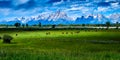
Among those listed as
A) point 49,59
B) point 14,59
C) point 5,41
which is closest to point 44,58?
point 49,59

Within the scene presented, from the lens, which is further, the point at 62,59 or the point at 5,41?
the point at 5,41

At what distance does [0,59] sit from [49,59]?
3280mm

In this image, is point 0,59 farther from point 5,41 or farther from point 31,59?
point 5,41

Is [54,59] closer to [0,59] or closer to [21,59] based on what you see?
[21,59]

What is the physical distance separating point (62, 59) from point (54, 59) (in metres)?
0.55

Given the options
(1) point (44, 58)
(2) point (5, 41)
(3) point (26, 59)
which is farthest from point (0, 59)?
(2) point (5, 41)

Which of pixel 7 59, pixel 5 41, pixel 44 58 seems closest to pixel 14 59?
pixel 7 59

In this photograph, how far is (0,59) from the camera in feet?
65.8

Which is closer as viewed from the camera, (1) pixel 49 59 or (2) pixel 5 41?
(1) pixel 49 59

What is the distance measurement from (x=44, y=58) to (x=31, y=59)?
1047 mm

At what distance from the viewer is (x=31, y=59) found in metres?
20.1

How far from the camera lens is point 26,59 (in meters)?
20.0

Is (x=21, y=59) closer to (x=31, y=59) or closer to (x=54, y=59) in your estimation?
(x=31, y=59)

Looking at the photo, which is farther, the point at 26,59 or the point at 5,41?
the point at 5,41
